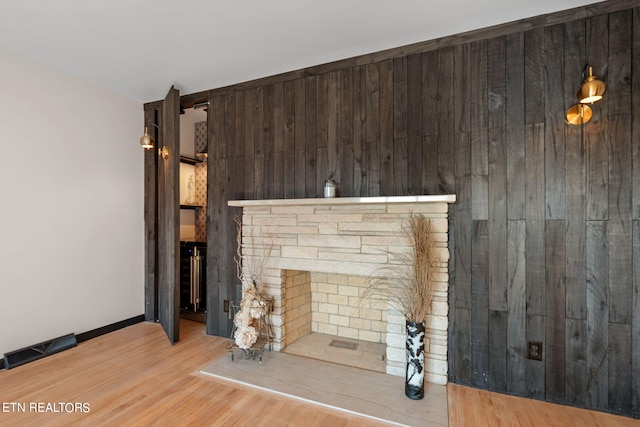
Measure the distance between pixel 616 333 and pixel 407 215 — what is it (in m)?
1.49

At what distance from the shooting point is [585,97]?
1749 millimetres

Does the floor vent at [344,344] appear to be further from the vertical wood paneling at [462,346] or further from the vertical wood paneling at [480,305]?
the vertical wood paneling at [480,305]

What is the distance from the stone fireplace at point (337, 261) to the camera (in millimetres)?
2236

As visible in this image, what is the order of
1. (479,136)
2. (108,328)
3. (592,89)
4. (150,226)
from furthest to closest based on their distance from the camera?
(150,226) < (108,328) < (479,136) < (592,89)

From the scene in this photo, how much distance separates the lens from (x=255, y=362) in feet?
8.28

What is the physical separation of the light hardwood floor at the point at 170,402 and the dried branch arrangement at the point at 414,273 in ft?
2.19

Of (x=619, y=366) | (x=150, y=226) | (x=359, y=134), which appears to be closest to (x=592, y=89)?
(x=359, y=134)

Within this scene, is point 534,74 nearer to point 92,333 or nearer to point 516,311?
point 516,311

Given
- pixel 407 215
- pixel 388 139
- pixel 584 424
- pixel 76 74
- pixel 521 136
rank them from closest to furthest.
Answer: pixel 584 424, pixel 521 136, pixel 407 215, pixel 388 139, pixel 76 74

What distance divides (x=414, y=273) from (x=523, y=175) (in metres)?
1.03

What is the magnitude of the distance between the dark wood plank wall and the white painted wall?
2.43 m

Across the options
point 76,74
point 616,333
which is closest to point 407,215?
point 616,333

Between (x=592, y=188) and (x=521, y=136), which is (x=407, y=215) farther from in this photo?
(x=592, y=188)

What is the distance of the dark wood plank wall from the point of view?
6.24 ft
